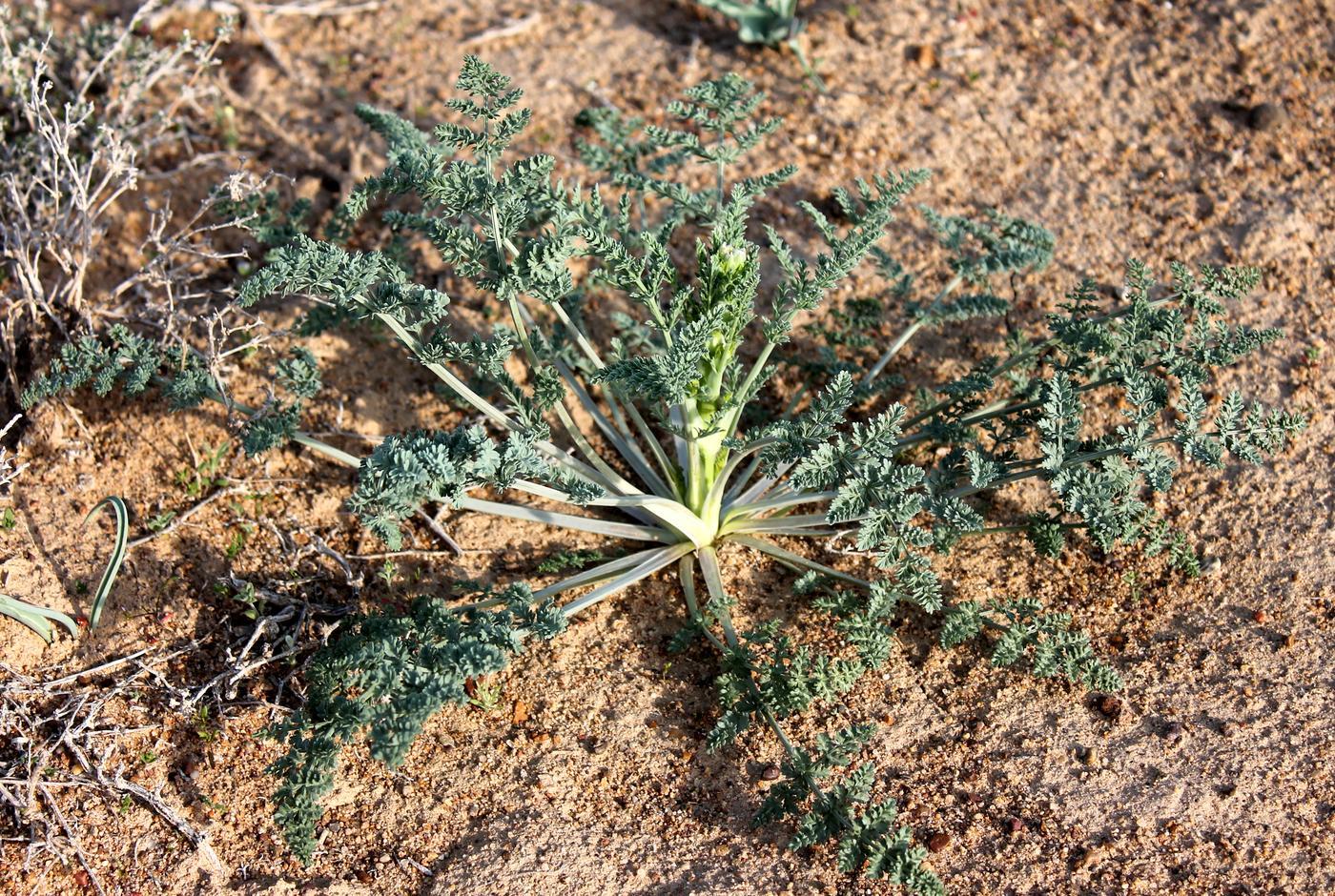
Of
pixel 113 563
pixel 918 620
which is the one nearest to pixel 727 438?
pixel 918 620

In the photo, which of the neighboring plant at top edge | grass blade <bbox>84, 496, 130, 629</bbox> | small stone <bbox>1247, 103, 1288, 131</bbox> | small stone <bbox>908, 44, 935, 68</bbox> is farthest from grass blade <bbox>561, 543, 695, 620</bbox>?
small stone <bbox>1247, 103, 1288, 131</bbox>

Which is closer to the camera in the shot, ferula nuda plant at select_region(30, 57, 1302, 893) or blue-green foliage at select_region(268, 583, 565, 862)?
blue-green foliage at select_region(268, 583, 565, 862)

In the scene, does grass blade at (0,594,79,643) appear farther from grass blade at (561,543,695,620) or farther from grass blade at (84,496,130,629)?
grass blade at (561,543,695,620)

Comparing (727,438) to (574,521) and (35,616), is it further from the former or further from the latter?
(35,616)

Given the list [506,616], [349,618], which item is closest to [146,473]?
[349,618]

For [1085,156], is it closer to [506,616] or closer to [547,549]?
[547,549]
